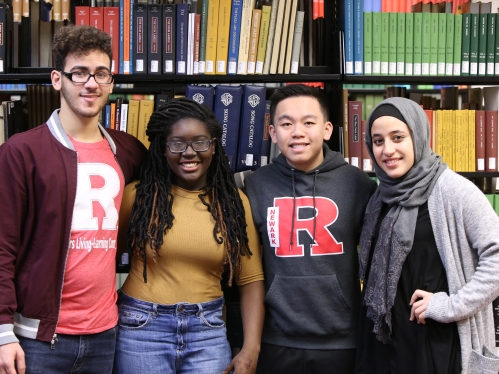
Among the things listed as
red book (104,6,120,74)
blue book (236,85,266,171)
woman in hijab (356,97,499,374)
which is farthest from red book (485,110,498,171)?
red book (104,6,120,74)

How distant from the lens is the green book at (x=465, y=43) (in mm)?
2486

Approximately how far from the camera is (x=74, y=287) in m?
1.67

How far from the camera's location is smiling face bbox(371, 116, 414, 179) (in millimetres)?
1736

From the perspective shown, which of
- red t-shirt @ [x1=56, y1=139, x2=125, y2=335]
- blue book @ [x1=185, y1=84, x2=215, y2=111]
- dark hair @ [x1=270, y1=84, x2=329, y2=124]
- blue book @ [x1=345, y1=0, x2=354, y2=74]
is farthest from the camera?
blue book @ [x1=345, y1=0, x2=354, y2=74]

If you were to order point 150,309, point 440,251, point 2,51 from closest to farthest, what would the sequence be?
point 440,251 → point 150,309 → point 2,51

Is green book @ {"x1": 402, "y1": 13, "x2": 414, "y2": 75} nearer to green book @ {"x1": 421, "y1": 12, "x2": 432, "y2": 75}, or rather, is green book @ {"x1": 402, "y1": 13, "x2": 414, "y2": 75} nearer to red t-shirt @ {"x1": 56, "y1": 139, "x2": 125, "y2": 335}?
green book @ {"x1": 421, "y1": 12, "x2": 432, "y2": 75}

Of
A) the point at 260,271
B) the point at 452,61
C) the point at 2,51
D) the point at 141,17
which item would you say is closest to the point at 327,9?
the point at 452,61

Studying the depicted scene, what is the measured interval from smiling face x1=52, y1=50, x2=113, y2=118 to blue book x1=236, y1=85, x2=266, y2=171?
0.69 meters

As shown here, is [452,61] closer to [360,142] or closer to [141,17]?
[360,142]

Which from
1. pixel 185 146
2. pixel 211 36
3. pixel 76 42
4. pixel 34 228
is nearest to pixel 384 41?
pixel 211 36

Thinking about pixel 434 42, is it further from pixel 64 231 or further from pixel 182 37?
pixel 64 231

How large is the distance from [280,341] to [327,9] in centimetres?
143

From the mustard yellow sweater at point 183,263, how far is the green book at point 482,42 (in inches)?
57.4

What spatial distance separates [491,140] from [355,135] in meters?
0.63
